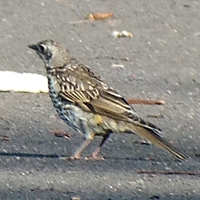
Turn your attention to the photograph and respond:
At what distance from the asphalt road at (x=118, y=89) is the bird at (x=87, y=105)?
0.76ft

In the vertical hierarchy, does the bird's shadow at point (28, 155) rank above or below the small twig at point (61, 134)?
above

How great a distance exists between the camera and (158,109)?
9477mm

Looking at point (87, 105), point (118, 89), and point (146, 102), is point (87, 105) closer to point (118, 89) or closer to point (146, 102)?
point (146, 102)

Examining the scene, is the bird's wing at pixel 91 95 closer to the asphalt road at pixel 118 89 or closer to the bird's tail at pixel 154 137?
the bird's tail at pixel 154 137

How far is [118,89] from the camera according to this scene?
9.96m

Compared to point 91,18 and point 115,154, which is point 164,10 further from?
point 115,154

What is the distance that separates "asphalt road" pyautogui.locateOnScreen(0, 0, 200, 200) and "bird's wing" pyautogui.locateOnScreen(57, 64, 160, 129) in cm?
36

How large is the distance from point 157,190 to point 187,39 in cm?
474

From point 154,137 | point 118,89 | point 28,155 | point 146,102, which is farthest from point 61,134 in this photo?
point 118,89

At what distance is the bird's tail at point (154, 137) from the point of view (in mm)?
7606

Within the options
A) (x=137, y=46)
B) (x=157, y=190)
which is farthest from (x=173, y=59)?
(x=157, y=190)

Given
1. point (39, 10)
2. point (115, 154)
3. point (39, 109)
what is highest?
point (115, 154)

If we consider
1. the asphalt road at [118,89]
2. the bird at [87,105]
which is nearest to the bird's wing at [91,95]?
the bird at [87,105]

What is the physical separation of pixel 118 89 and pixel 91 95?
6.33ft
